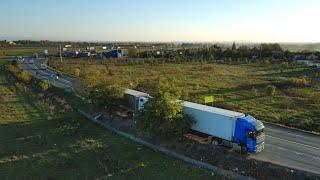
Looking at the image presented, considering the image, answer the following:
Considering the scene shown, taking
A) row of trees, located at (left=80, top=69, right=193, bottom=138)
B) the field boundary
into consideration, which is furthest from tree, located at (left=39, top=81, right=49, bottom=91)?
row of trees, located at (left=80, top=69, right=193, bottom=138)

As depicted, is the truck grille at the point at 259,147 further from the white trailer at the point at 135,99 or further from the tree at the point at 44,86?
the tree at the point at 44,86

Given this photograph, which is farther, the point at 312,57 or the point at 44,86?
the point at 312,57

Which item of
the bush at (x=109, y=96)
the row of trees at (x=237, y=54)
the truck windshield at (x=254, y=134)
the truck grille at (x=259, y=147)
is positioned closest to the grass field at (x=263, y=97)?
the bush at (x=109, y=96)

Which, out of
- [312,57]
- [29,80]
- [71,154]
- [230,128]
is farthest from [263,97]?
[312,57]

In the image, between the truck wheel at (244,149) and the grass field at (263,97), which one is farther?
the grass field at (263,97)

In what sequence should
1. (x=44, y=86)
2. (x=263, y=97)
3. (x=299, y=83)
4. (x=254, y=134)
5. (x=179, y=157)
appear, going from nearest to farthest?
(x=254, y=134) → (x=179, y=157) → (x=263, y=97) → (x=44, y=86) → (x=299, y=83)

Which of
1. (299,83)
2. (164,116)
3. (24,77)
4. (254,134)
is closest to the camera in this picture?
(254,134)

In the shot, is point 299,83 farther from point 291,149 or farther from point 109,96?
point 109,96
